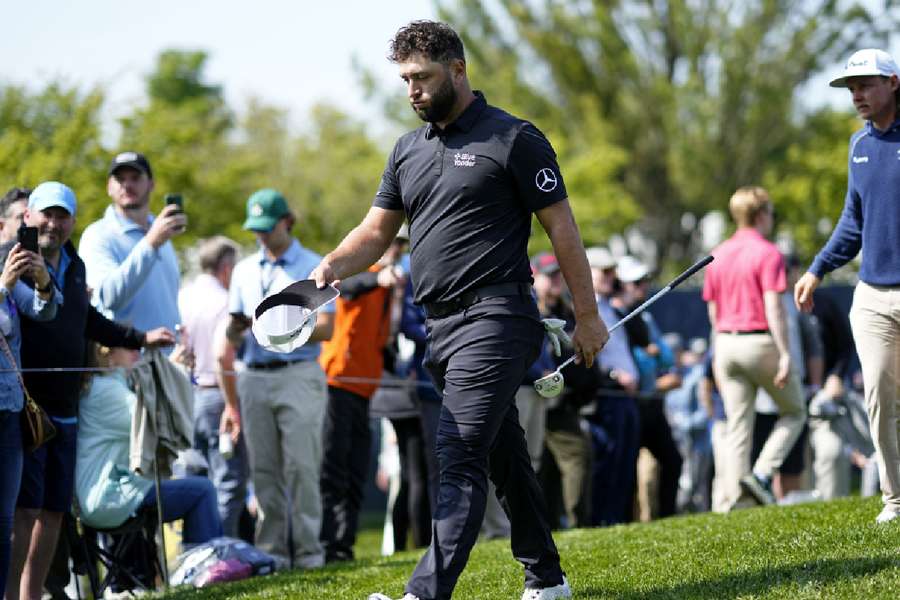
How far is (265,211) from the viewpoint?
9492mm

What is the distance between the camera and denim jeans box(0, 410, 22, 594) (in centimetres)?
673

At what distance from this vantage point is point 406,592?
5.54 meters

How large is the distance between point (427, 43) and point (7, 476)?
2944mm

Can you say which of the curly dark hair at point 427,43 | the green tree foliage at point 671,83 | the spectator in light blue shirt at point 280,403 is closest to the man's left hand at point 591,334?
the curly dark hair at point 427,43

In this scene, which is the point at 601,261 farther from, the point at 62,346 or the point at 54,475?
the point at 54,475

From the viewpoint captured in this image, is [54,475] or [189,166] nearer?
[54,475]

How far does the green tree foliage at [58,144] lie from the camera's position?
21.8 metres

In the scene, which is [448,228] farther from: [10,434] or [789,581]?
[10,434]

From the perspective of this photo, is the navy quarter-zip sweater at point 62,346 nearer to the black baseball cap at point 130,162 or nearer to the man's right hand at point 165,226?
the man's right hand at point 165,226

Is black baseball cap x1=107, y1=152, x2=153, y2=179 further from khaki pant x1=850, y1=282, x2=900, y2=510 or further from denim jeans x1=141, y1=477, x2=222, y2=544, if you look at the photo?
khaki pant x1=850, y1=282, x2=900, y2=510

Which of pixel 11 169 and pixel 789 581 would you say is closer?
pixel 789 581

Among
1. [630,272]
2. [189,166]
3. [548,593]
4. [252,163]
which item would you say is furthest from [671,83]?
[548,593]

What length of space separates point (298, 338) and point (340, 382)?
463 cm

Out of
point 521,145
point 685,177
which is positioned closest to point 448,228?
point 521,145
